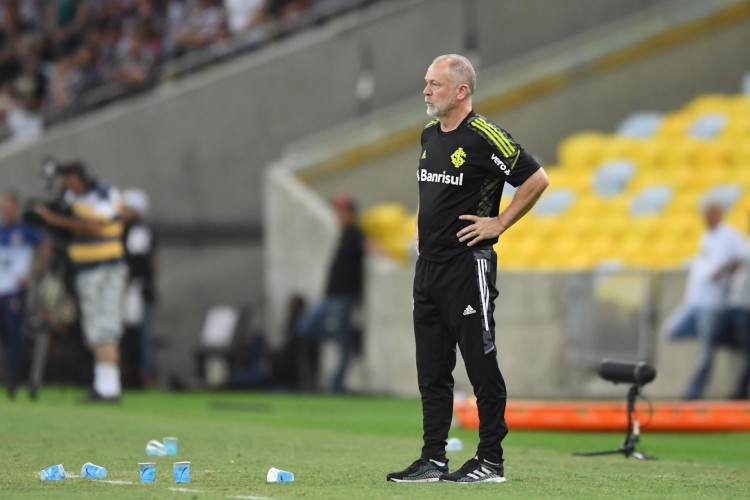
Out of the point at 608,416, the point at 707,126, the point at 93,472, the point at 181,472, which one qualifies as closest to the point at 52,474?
the point at 93,472

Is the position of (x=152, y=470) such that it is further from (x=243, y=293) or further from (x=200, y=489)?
(x=243, y=293)

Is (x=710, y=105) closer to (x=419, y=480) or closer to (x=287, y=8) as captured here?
(x=287, y=8)

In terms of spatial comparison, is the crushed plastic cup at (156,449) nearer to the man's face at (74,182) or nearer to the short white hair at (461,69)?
the short white hair at (461,69)

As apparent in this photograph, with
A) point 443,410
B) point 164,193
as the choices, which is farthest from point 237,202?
point 443,410

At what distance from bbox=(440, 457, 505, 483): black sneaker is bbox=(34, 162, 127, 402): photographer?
7.58m

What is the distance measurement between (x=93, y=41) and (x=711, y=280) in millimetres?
13778

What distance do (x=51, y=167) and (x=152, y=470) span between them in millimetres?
7934

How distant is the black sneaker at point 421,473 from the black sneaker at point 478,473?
0.11m

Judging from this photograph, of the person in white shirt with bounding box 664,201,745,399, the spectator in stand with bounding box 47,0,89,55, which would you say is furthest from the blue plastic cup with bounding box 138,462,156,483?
the spectator in stand with bounding box 47,0,89,55

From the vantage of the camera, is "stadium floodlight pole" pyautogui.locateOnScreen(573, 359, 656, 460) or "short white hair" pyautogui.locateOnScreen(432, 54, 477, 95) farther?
"stadium floodlight pole" pyautogui.locateOnScreen(573, 359, 656, 460)

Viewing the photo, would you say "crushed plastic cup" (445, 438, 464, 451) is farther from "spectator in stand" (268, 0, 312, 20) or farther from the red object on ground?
A: "spectator in stand" (268, 0, 312, 20)

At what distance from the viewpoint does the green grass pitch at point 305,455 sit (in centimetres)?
782

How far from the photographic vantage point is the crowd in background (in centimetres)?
2353

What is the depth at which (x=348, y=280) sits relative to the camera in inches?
761
